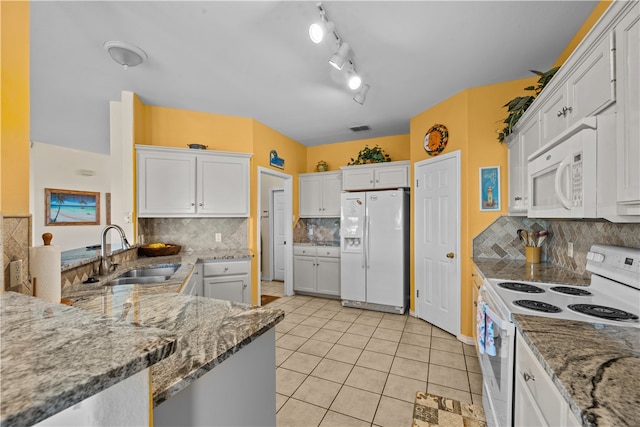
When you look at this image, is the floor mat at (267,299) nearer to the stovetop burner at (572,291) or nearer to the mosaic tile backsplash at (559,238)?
the mosaic tile backsplash at (559,238)

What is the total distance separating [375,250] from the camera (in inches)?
148

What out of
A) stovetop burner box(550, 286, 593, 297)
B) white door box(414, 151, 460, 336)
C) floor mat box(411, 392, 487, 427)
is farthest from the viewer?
white door box(414, 151, 460, 336)

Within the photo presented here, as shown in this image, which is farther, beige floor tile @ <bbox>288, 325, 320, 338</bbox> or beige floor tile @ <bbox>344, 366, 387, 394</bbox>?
beige floor tile @ <bbox>288, 325, 320, 338</bbox>

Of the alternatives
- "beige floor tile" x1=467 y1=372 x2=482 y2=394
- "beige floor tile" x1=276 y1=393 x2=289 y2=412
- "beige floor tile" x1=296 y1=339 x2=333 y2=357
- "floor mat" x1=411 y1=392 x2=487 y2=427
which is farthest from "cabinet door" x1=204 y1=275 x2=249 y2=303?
"beige floor tile" x1=467 y1=372 x2=482 y2=394

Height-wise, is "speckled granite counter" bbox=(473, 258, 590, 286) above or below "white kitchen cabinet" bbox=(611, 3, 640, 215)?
below

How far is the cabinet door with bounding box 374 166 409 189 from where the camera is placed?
3.78 metres

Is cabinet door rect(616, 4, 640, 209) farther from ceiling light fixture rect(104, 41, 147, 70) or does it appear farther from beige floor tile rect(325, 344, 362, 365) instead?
ceiling light fixture rect(104, 41, 147, 70)

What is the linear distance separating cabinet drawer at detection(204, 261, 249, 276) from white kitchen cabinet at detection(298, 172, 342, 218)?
1.79 metres

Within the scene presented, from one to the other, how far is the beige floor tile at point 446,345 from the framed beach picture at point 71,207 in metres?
4.25

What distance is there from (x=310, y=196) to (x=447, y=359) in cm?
309

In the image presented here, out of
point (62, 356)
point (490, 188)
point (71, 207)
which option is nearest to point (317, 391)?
point (62, 356)

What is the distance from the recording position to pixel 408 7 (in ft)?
5.73

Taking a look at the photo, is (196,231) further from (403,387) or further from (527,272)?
(527,272)

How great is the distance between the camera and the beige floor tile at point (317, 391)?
1960mm
